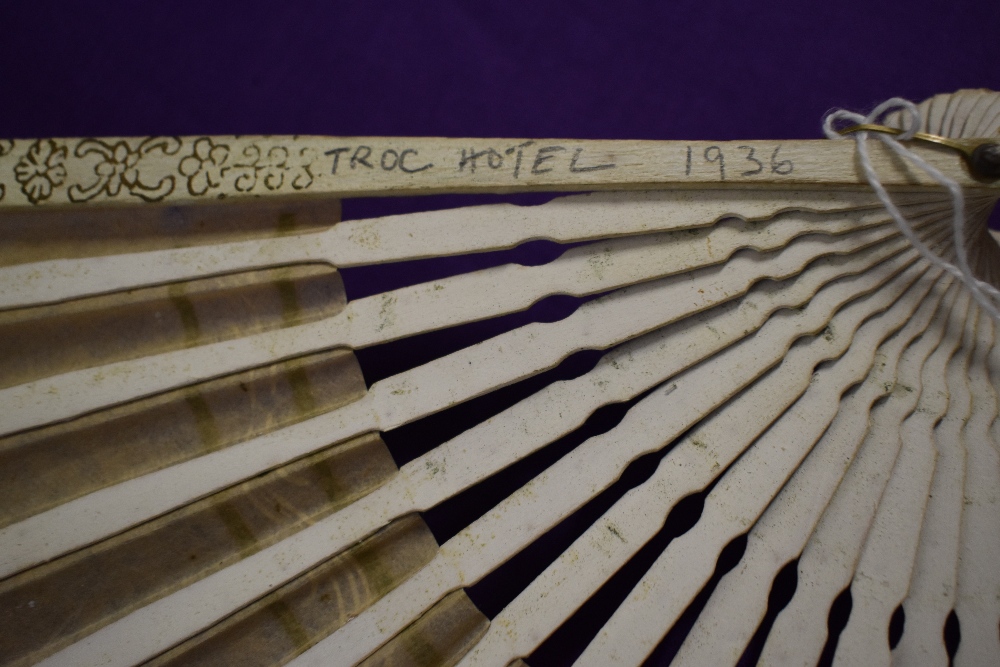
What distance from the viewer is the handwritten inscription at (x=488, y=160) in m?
0.71

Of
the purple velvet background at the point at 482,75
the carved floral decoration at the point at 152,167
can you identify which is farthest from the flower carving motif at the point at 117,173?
the purple velvet background at the point at 482,75

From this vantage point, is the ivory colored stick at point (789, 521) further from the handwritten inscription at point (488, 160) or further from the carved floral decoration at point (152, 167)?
the carved floral decoration at point (152, 167)

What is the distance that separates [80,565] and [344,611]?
24cm

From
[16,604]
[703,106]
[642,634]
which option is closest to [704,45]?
[703,106]

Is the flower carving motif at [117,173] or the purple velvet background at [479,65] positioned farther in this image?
the purple velvet background at [479,65]

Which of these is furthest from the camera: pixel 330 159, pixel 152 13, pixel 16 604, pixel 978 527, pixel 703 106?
pixel 703 106

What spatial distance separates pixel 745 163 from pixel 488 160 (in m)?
0.32

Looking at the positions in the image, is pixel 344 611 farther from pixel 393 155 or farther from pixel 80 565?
pixel 393 155

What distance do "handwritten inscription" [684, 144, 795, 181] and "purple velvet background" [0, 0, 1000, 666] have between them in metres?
0.37

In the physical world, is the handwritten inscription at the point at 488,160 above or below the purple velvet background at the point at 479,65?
below

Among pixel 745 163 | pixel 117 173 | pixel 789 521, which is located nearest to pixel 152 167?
pixel 117 173

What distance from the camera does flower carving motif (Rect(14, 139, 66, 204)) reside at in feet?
2.04

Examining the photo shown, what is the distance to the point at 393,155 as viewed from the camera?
0.73 m

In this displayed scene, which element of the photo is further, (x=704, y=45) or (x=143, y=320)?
(x=704, y=45)
